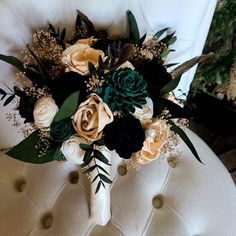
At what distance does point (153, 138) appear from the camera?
1.84 ft

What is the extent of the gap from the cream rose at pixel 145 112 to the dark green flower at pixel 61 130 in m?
0.11

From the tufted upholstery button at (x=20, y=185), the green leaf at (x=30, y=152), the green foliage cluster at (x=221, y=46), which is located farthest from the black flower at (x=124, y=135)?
the green foliage cluster at (x=221, y=46)

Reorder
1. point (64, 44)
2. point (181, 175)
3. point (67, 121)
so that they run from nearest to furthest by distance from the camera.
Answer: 1. point (67, 121)
2. point (64, 44)
3. point (181, 175)

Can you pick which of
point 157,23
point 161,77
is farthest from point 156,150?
point 157,23

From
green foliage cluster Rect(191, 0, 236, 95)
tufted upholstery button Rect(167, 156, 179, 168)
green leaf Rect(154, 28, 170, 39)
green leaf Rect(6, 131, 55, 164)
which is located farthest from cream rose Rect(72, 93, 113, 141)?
green foliage cluster Rect(191, 0, 236, 95)

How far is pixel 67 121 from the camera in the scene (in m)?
0.53

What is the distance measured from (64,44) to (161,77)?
21 cm

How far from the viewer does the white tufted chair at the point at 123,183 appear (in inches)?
25.4

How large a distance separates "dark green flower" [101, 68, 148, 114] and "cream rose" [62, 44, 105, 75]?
4 centimetres

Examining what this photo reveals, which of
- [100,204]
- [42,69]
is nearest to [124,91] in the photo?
[42,69]

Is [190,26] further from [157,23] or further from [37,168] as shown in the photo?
[37,168]

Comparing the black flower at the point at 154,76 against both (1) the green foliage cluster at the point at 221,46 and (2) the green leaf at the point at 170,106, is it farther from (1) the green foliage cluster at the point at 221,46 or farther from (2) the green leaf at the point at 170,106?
(1) the green foliage cluster at the point at 221,46

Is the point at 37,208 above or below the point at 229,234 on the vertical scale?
above

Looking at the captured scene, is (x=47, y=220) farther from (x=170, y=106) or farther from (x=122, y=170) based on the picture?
(x=170, y=106)
